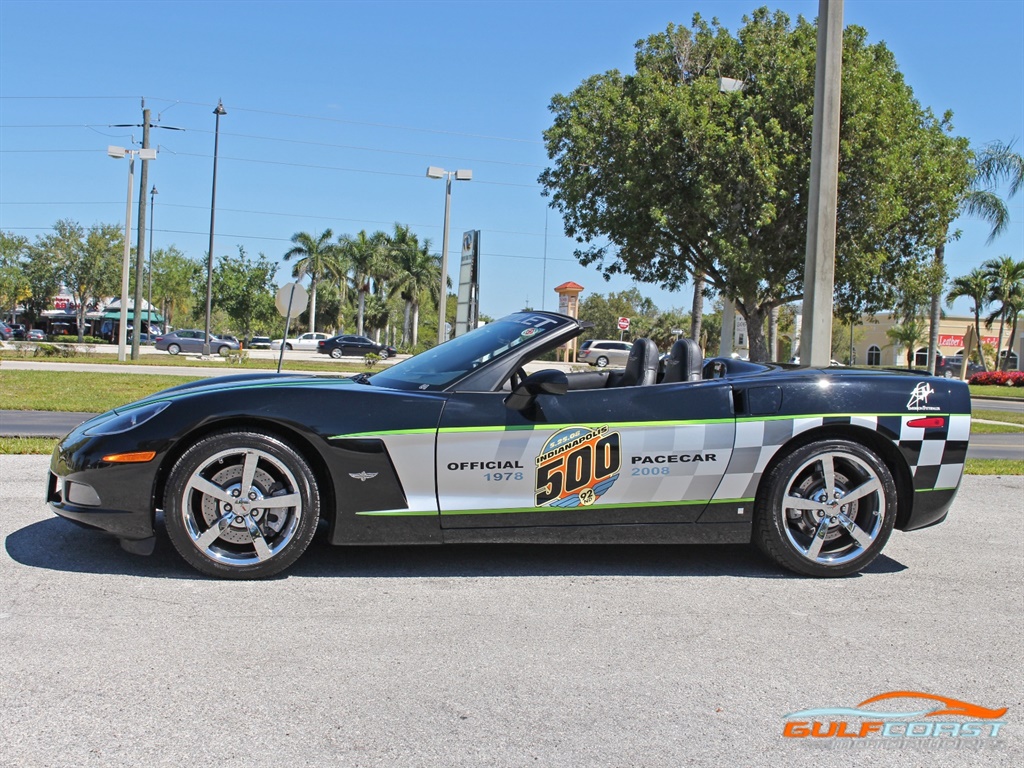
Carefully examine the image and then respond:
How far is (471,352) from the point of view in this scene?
4.62m

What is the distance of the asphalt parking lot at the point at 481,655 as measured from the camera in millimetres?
2623

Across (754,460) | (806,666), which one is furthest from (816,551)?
(806,666)

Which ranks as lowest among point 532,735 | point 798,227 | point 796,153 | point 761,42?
point 532,735

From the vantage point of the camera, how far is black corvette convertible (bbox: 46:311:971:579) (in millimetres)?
4062

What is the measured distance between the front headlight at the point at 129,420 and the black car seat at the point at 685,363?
8.25 ft

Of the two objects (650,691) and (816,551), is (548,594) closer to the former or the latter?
(650,691)

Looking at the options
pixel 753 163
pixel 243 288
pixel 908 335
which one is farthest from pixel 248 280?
pixel 908 335

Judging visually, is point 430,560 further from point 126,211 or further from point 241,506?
point 126,211

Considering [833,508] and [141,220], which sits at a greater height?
[141,220]

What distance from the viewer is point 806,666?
11.0 ft

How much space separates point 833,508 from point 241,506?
2.86 m

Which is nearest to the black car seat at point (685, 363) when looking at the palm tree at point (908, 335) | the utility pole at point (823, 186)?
the utility pole at point (823, 186)

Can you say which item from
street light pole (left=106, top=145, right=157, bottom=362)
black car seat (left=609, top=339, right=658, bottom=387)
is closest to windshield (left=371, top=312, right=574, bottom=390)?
black car seat (left=609, top=339, right=658, bottom=387)

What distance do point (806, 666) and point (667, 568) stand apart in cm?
138
